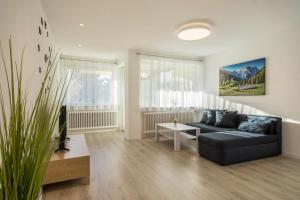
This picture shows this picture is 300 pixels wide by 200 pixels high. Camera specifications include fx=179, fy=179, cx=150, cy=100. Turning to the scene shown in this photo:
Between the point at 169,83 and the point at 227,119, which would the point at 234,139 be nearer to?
the point at 227,119

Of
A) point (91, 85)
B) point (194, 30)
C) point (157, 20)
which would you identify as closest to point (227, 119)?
point (194, 30)

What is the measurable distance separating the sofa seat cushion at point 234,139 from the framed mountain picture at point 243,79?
3.44 feet

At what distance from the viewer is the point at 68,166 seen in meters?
2.24

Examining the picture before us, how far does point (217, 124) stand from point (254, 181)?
1887 millimetres

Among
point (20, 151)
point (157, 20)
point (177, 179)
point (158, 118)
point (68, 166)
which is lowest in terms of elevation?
point (177, 179)

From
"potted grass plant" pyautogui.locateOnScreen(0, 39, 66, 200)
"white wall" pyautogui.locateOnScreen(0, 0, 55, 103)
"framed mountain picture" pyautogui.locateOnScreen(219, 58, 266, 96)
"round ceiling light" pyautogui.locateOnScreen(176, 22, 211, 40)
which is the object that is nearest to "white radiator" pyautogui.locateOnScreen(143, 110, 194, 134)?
"framed mountain picture" pyautogui.locateOnScreen(219, 58, 266, 96)

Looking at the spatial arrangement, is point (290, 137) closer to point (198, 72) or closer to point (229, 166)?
point (229, 166)

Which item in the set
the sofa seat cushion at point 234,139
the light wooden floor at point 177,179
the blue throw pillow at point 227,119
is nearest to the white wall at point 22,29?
the light wooden floor at point 177,179

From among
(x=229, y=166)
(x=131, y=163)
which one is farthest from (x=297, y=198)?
(x=131, y=163)

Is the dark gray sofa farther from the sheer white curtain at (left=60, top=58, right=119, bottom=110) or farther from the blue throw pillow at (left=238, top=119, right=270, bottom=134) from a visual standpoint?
the sheer white curtain at (left=60, top=58, right=119, bottom=110)

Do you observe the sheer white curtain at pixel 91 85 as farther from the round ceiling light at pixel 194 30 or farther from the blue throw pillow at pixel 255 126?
the blue throw pillow at pixel 255 126

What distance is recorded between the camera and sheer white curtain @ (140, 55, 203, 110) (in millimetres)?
4969

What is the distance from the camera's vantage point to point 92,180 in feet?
8.13

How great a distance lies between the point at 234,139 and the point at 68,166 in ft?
8.56
